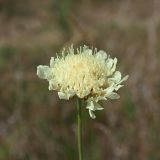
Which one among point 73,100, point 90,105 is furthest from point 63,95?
point 73,100

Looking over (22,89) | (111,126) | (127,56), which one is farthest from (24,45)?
(111,126)

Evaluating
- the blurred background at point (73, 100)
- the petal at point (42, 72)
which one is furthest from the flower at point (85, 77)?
the blurred background at point (73, 100)

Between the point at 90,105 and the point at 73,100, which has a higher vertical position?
the point at 73,100

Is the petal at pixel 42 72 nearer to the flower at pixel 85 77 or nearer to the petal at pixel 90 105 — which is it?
the flower at pixel 85 77

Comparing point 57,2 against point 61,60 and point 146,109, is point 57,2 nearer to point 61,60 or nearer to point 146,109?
point 146,109

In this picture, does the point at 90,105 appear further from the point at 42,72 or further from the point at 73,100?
the point at 73,100

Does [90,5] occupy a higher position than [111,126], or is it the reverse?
[90,5]
